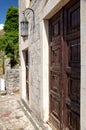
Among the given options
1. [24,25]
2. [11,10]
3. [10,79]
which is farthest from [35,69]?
[11,10]

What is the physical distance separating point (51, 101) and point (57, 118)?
0.50 metres

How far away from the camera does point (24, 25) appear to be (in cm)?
719

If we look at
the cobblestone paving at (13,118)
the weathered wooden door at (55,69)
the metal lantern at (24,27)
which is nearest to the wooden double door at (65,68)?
the weathered wooden door at (55,69)

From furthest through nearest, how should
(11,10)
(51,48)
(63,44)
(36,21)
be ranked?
(11,10) → (36,21) → (51,48) → (63,44)

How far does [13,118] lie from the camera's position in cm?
678

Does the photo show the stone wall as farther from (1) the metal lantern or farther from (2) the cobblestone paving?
(1) the metal lantern

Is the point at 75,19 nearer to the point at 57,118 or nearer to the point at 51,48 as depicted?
the point at 51,48

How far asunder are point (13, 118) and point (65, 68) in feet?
11.0

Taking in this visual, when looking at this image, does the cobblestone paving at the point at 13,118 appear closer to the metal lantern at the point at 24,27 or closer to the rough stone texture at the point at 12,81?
the metal lantern at the point at 24,27

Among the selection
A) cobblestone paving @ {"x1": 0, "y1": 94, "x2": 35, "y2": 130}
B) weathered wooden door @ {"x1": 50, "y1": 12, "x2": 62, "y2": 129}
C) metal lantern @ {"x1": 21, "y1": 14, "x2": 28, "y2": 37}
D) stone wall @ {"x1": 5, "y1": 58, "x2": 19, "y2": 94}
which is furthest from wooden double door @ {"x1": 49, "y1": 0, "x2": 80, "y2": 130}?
stone wall @ {"x1": 5, "y1": 58, "x2": 19, "y2": 94}

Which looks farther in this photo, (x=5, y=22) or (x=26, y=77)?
(x=5, y=22)

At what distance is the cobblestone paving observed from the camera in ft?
19.4

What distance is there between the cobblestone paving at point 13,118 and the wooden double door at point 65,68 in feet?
4.11

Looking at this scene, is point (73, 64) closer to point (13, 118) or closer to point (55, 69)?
point (55, 69)
